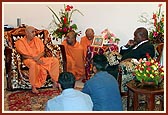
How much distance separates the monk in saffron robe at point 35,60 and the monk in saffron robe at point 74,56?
540 millimetres

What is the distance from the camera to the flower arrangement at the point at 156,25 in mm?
5590

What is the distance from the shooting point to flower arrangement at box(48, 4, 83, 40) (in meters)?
6.17

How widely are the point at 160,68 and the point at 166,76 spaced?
17cm

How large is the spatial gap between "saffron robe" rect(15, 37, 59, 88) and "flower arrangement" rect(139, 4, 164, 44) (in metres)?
1.54

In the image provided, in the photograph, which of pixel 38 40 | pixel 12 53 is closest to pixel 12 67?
pixel 12 53

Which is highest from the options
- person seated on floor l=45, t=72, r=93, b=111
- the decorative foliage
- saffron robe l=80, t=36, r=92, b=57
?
saffron robe l=80, t=36, r=92, b=57

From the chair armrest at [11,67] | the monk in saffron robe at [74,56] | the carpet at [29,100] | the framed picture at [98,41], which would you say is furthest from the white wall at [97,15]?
the carpet at [29,100]

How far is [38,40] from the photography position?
5320 mm

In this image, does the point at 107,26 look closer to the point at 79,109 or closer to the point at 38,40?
the point at 38,40

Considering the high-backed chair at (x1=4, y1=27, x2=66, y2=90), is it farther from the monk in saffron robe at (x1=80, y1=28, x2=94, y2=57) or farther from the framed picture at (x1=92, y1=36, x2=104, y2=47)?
the monk in saffron robe at (x1=80, y1=28, x2=94, y2=57)

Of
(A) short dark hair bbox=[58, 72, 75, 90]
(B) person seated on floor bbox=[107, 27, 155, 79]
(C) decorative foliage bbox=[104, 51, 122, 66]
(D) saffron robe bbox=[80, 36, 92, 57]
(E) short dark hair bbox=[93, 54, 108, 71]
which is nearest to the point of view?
(A) short dark hair bbox=[58, 72, 75, 90]

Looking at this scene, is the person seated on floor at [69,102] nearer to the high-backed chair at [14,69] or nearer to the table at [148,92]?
the table at [148,92]

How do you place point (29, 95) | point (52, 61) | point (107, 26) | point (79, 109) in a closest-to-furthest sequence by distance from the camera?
point (79, 109), point (29, 95), point (52, 61), point (107, 26)

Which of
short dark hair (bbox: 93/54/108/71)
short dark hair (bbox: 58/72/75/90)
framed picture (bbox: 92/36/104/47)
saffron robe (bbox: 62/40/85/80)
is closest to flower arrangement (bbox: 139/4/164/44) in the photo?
framed picture (bbox: 92/36/104/47)
